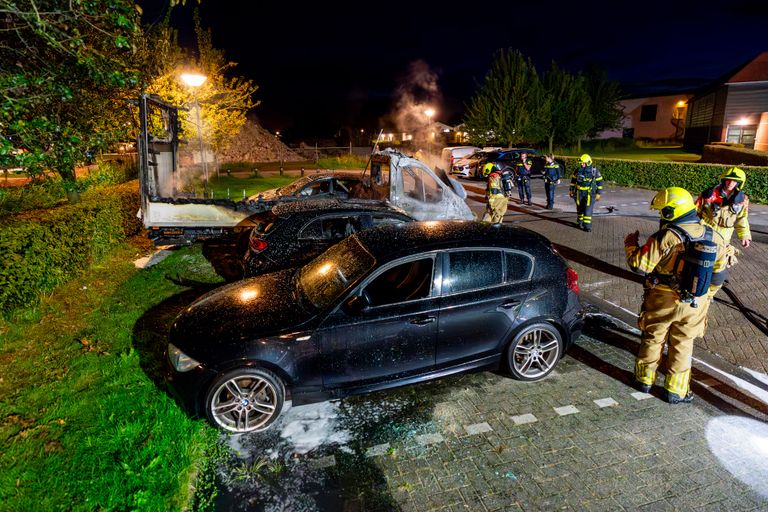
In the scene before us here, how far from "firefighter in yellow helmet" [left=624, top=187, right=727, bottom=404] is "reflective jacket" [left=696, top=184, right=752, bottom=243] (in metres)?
2.64

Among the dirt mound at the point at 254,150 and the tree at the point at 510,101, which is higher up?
the tree at the point at 510,101

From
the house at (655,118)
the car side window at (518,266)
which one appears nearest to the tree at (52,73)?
the car side window at (518,266)

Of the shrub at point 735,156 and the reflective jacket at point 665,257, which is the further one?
the shrub at point 735,156

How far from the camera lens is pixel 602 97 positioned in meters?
43.6

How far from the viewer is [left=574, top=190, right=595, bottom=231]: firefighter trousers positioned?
10.9 meters

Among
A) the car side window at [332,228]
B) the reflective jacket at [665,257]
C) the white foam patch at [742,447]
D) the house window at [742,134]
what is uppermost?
the house window at [742,134]

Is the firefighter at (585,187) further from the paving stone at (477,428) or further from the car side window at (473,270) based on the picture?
the paving stone at (477,428)

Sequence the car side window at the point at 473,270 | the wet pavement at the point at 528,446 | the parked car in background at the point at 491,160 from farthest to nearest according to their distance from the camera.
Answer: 1. the parked car in background at the point at 491,160
2. the car side window at the point at 473,270
3. the wet pavement at the point at 528,446

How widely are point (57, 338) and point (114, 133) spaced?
12.0 ft

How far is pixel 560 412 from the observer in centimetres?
404

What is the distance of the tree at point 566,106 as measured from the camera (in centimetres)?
3212

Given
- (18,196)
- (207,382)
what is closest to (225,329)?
(207,382)

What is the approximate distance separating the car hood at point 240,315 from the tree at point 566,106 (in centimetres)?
3118

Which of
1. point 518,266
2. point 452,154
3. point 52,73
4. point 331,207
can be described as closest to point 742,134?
Result: point 452,154
